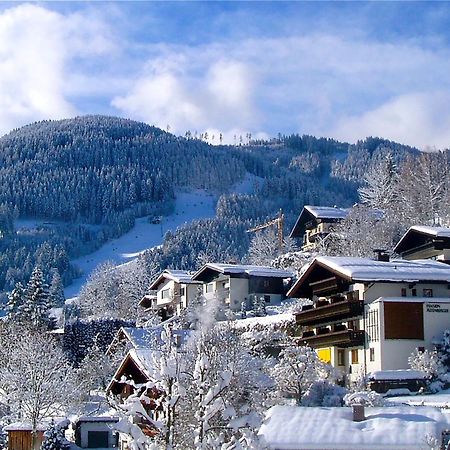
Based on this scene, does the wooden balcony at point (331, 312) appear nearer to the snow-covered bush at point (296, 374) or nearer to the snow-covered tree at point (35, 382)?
the snow-covered bush at point (296, 374)

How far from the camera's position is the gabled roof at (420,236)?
53.6m

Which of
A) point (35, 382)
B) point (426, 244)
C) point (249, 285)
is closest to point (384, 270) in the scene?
point (426, 244)

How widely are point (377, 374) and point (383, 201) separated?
5288 centimetres

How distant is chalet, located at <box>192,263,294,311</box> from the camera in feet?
232

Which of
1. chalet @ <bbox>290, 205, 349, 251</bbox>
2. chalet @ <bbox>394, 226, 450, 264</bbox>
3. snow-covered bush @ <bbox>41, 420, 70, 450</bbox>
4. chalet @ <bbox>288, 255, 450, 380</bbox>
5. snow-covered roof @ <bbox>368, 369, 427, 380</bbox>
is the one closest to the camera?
snow-covered roof @ <bbox>368, 369, 427, 380</bbox>

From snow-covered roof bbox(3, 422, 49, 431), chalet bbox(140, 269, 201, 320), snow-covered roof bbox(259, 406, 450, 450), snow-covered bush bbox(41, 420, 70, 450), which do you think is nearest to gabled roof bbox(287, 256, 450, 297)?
Answer: snow-covered bush bbox(41, 420, 70, 450)

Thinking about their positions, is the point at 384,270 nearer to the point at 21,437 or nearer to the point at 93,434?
the point at 93,434

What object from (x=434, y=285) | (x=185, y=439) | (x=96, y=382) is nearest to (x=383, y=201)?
(x=96, y=382)

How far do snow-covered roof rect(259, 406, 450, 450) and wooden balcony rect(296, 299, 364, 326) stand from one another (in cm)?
1778

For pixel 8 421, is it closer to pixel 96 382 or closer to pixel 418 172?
pixel 96 382

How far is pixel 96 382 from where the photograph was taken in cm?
6047

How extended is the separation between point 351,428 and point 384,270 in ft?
64.4

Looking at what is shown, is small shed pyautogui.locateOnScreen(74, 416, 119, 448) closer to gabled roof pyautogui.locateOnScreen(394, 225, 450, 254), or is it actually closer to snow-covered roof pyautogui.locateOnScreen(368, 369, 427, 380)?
snow-covered roof pyautogui.locateOnScreen(368, 369, 427, 380)

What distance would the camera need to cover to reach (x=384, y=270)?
4350 cm
